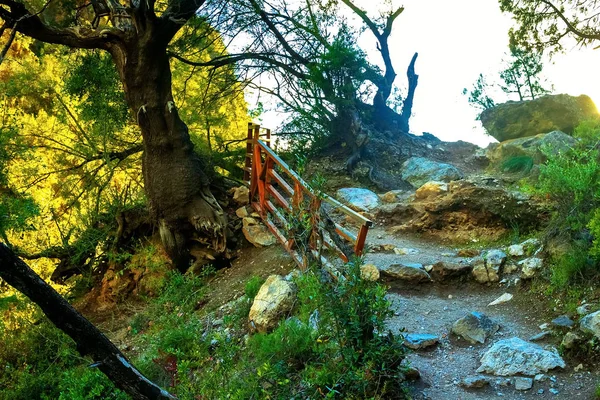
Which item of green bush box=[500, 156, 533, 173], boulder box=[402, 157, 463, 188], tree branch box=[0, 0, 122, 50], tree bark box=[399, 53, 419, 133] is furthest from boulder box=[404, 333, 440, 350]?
tree bark box=[399, 53, 419, 133]

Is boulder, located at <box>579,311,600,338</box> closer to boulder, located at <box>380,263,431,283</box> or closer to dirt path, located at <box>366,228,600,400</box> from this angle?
dirt path, located at <box>366,228,600,400</box>

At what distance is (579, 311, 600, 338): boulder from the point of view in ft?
13.5

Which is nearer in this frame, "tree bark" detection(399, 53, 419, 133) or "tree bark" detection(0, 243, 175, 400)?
"tree bark" detection(0, 243, 175, 400)

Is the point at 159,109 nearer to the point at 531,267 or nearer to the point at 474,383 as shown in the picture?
the point at 531,267

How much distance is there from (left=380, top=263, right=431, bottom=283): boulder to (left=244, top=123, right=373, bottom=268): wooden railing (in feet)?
1.99

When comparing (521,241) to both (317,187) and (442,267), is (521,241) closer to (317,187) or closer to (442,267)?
(442,267)

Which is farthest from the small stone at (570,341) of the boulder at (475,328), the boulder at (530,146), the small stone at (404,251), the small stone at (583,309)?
the boulder at (530,146)

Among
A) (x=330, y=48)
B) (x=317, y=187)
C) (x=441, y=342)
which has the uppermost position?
(x=330, y=48)

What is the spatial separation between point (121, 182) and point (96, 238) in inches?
101

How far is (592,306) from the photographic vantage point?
4.56 meters

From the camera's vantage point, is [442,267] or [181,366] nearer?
[181,366]

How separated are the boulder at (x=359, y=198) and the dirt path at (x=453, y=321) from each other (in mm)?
2455

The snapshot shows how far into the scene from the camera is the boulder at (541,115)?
42.2 feet

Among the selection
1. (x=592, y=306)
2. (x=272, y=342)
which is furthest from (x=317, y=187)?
(x=592, y=306)
